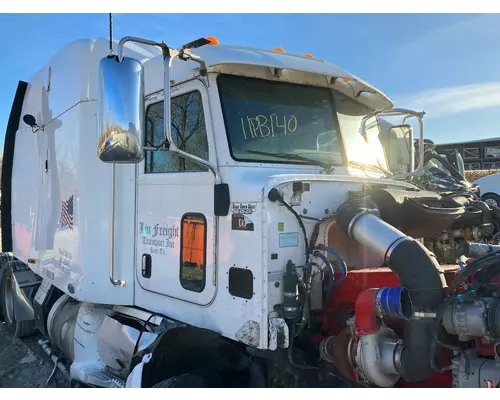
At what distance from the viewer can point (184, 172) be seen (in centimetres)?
334

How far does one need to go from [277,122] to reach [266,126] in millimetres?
90

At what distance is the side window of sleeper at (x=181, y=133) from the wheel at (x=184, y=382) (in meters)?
1.33

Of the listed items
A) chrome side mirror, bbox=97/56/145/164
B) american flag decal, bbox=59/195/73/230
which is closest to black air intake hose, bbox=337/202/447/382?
chrome side mirror, bbox=97/56/145/164

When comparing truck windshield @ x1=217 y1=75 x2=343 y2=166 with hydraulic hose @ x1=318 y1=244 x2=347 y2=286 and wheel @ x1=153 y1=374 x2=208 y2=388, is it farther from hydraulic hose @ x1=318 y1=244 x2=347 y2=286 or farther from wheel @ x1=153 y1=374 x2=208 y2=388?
wheel @ x1=153 y1=374 x2=208 y2=388

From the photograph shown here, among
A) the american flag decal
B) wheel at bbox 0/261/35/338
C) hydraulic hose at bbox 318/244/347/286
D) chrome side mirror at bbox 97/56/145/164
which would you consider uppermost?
chrome side mirror at bbox 97/56/145/164

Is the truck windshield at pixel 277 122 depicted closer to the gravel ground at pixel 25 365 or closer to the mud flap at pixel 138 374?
the mud flap at pixel 138 374

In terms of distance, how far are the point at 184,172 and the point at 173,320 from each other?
3.44 feet

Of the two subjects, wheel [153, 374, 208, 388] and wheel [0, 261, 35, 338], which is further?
wheel [0, 261, 35, 338]

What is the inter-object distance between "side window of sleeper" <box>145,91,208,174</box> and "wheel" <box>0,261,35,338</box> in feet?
11.0

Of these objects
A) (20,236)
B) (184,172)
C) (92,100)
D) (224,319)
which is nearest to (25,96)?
(20,236)

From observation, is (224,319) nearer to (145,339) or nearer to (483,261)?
(145,339)

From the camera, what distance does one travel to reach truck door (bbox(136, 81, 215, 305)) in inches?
122

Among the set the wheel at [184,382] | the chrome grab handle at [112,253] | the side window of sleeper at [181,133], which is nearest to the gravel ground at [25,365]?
the chrome grab handle at [112,253]

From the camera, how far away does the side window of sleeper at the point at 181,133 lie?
325cm
